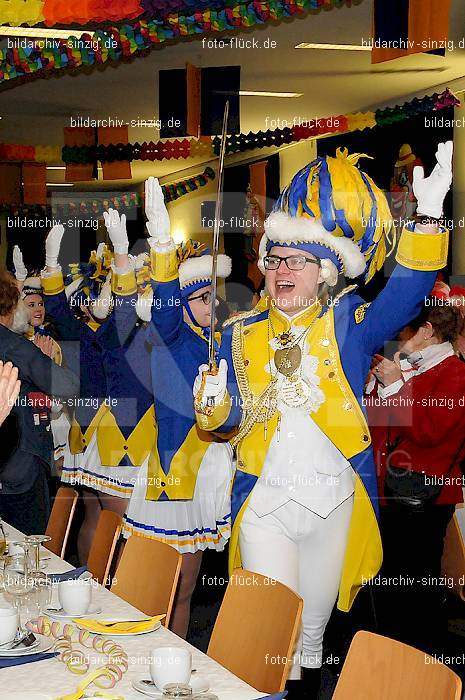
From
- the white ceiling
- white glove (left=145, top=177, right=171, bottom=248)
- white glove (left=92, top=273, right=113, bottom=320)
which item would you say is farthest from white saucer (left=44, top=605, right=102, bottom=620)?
the white ceiling

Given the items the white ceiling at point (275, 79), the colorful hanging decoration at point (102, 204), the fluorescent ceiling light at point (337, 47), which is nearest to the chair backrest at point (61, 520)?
the white ceiling at point (275, 79)

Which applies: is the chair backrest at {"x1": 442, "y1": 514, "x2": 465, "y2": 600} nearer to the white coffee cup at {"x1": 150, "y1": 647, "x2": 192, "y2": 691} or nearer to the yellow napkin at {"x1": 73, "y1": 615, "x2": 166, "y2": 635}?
the yellow napkin at {"x1": 73, "y1": 615, "x2": 166, "y2": 635}

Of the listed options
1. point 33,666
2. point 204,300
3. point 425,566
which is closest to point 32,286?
point 204,300

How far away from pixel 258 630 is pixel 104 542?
114 centimetres

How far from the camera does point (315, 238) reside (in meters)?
3.22

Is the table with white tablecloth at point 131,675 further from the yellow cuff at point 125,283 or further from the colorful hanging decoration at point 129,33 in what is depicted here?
the colorful hanging decoration at point 129,33

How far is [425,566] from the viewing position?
4.50 m

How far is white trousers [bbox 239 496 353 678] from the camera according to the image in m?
3.18

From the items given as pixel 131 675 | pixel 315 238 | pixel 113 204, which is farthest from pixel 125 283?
pixel 113 204

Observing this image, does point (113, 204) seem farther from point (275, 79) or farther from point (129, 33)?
point (129, 33)

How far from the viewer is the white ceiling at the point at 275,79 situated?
614cm

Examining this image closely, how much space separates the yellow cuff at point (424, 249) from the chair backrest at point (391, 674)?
56.5 inches

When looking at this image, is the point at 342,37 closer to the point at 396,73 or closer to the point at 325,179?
the point at 396,73

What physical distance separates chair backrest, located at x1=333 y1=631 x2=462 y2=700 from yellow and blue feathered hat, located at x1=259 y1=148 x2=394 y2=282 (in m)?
1.63
